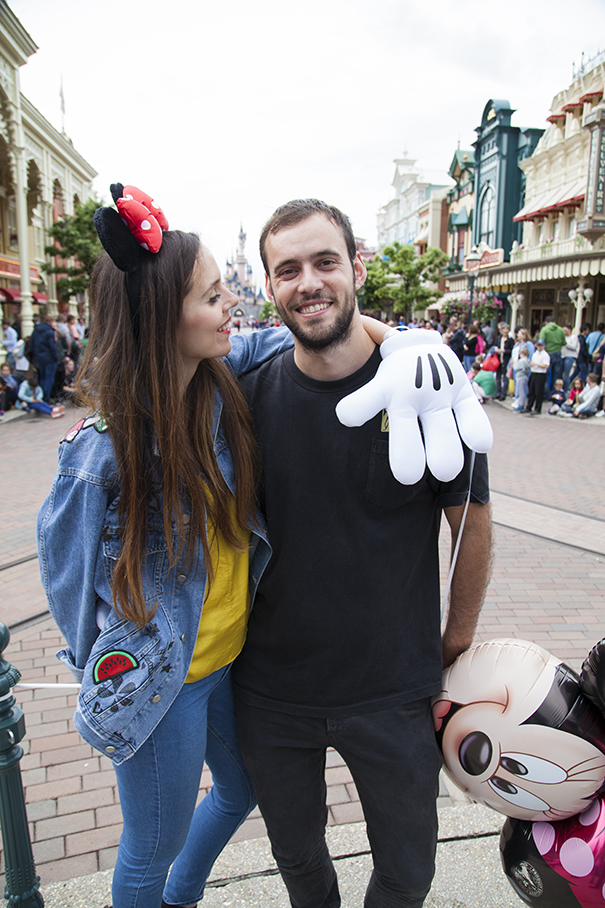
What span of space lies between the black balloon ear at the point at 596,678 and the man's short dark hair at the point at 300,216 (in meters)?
1.27

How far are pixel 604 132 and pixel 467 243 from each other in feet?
58.0

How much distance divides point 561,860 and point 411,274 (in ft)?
114

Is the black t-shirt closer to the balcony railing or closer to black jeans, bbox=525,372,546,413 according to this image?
black jeans, bbox=525,372,546,413

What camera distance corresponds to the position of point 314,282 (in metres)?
1.70

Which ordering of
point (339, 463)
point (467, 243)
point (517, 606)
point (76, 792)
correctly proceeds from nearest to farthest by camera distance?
point (339, 463) → point (76, 792) → point (517, 606) → point (467, 243)

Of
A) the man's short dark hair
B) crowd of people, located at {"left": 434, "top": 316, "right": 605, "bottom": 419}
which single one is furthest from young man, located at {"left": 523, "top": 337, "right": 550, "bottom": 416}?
the man's short dark hair

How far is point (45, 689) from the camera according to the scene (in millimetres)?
3395

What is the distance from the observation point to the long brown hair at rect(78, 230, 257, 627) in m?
1.50

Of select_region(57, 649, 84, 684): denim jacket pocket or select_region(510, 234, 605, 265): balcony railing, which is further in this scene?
select_region(510, 234, 605, 265): balcony railing

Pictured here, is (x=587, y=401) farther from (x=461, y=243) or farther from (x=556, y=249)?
(x=461, y=243)

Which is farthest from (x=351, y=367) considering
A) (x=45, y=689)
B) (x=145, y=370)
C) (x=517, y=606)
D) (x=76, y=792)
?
(x=517, y=606)

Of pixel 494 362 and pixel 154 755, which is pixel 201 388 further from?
pixel 494 362

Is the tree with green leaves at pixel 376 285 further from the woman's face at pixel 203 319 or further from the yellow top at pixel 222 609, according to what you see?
the yellow top at pixel 222 609

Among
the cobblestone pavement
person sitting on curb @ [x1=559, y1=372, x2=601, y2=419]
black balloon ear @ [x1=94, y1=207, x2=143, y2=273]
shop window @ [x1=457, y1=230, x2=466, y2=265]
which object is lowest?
the cobblestone pavement
